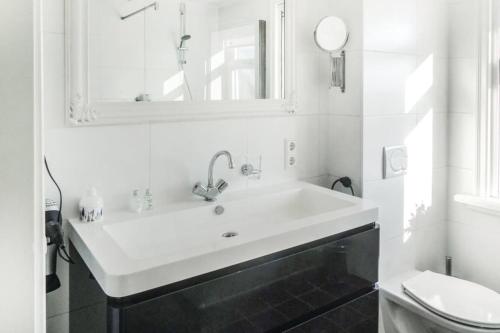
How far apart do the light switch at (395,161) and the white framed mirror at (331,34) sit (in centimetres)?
53

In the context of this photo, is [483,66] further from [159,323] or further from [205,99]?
[159,323]

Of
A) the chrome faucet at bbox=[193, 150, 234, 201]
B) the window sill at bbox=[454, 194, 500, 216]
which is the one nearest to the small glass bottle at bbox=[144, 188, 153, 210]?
the chrome faucet at bbox=[193, 150, 234, 201]

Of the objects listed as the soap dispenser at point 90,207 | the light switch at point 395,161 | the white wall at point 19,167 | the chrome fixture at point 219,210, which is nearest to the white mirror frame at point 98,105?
the soap dispenser at point 90,207

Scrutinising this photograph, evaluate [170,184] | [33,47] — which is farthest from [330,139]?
[33,47]

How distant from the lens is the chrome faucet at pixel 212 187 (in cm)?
152

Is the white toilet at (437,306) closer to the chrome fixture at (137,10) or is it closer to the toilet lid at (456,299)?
the toilet lid at (456,299)

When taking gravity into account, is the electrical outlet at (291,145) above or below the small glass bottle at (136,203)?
above

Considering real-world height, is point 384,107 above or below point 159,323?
above

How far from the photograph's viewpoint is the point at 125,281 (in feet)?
3.02

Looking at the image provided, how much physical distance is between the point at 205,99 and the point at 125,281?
2.74 feet

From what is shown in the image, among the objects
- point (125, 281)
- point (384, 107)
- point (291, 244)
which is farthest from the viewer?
point (384, 107)

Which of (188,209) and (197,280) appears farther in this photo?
(188,209)

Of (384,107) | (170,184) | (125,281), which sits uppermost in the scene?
(384,107)

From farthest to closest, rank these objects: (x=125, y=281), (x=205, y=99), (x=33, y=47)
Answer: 1. (x=205, y=99)
2. (x=125, y=281)
3. (x=33, y=47)
